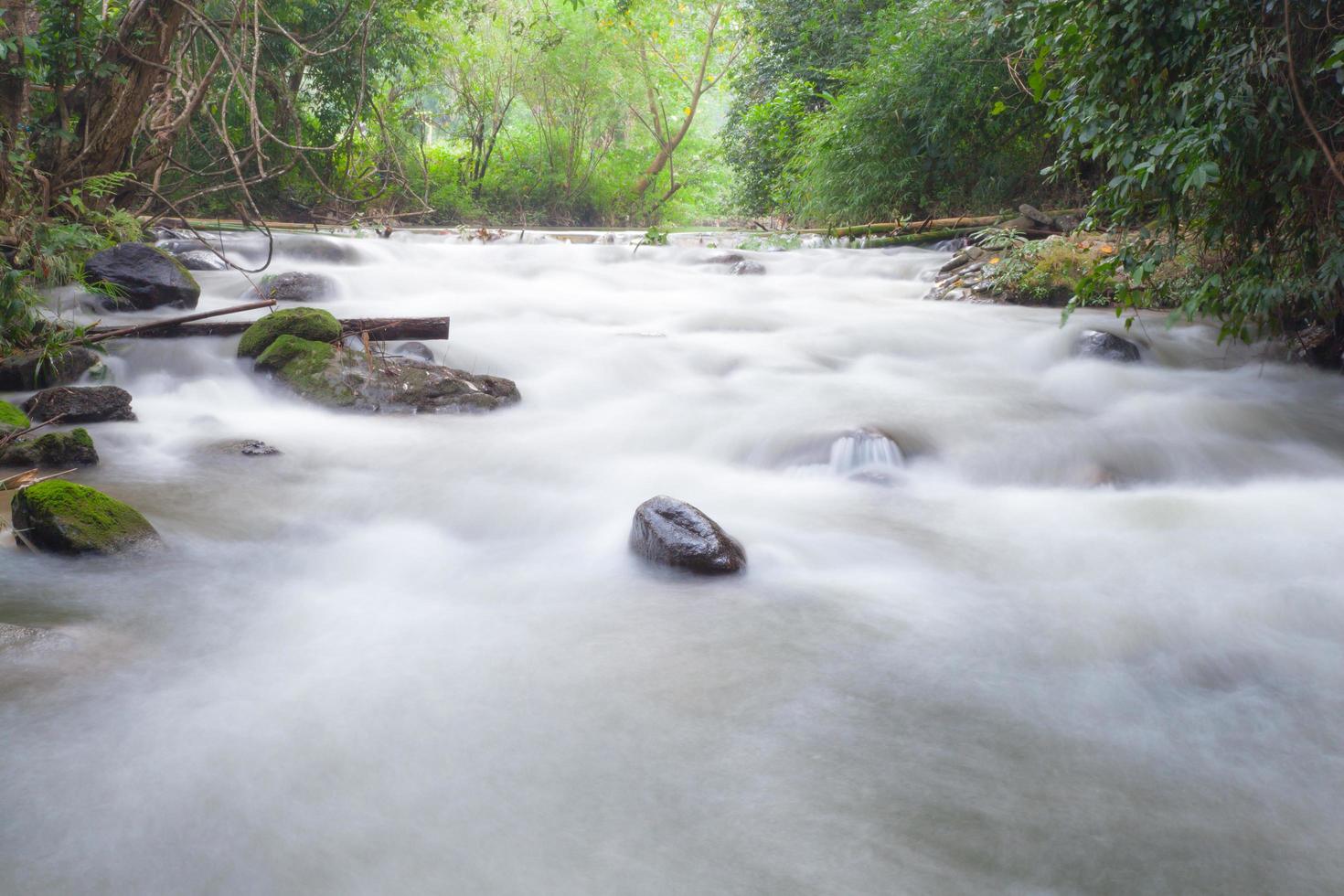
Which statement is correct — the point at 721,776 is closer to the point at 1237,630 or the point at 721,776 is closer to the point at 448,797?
the point at 448,797

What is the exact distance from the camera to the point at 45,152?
6.89 metres

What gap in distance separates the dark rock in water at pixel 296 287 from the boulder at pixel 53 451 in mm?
4183

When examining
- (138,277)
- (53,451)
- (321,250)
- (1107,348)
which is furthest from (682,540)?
(321,250)

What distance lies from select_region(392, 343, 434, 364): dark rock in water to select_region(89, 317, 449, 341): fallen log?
0.20 ft

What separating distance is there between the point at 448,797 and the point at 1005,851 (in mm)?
1256

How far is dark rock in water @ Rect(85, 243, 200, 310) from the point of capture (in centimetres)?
698

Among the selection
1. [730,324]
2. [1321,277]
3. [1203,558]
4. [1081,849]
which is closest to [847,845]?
[1081,849]

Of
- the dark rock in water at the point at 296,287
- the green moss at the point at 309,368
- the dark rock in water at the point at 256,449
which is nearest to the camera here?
the dark rock in water at the point at 256,449

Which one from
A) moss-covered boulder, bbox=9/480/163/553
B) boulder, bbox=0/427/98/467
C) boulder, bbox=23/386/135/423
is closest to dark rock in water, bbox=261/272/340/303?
boulder, bbox=23/386/135/423

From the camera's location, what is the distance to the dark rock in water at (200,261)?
9.45m

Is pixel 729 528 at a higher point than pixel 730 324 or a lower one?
lower

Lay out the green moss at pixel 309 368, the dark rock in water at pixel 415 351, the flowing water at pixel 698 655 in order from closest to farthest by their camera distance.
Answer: the flowing water at pixel 698 655, the green moss at pixel 309 368, the dark rock in water at pixel 415 351

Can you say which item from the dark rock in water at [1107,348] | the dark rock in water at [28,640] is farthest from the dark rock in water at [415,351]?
the dark rock in water at [1107,348]

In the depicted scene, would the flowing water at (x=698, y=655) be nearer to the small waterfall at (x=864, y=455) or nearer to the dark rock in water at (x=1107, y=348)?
the small waterfall at (x=864, y=455)
